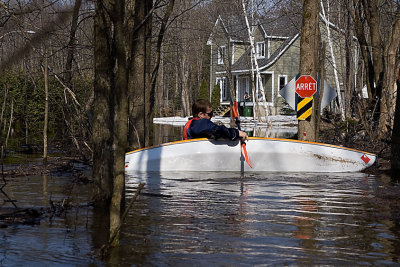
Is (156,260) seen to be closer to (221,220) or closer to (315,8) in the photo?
(221,220)

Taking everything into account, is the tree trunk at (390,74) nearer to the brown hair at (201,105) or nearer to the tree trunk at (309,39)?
the tree trunk at (309,39)

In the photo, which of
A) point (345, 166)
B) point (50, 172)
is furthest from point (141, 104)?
point (345, 166)

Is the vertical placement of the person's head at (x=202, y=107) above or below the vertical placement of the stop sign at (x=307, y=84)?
below

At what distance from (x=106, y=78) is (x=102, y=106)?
32 cm

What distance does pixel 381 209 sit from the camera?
8.21 meters

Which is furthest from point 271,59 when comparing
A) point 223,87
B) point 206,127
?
point 206,127

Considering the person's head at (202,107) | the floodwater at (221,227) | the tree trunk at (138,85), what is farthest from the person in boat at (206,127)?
the tree trunk at (138,85)

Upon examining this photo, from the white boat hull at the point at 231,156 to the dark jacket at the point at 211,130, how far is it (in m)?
0.18

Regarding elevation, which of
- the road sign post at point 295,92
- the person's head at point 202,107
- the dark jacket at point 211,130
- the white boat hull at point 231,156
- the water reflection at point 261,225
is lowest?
the water reflection at point 261,225

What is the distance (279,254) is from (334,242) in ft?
2.49

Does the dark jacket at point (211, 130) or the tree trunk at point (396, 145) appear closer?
the tree trunk at point (396, 145)

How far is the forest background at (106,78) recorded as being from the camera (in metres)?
7.24

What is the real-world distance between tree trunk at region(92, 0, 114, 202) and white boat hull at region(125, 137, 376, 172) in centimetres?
493

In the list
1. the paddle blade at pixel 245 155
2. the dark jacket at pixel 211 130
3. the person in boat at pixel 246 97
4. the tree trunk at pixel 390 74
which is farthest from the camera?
the person in boat at pixel 246 97
